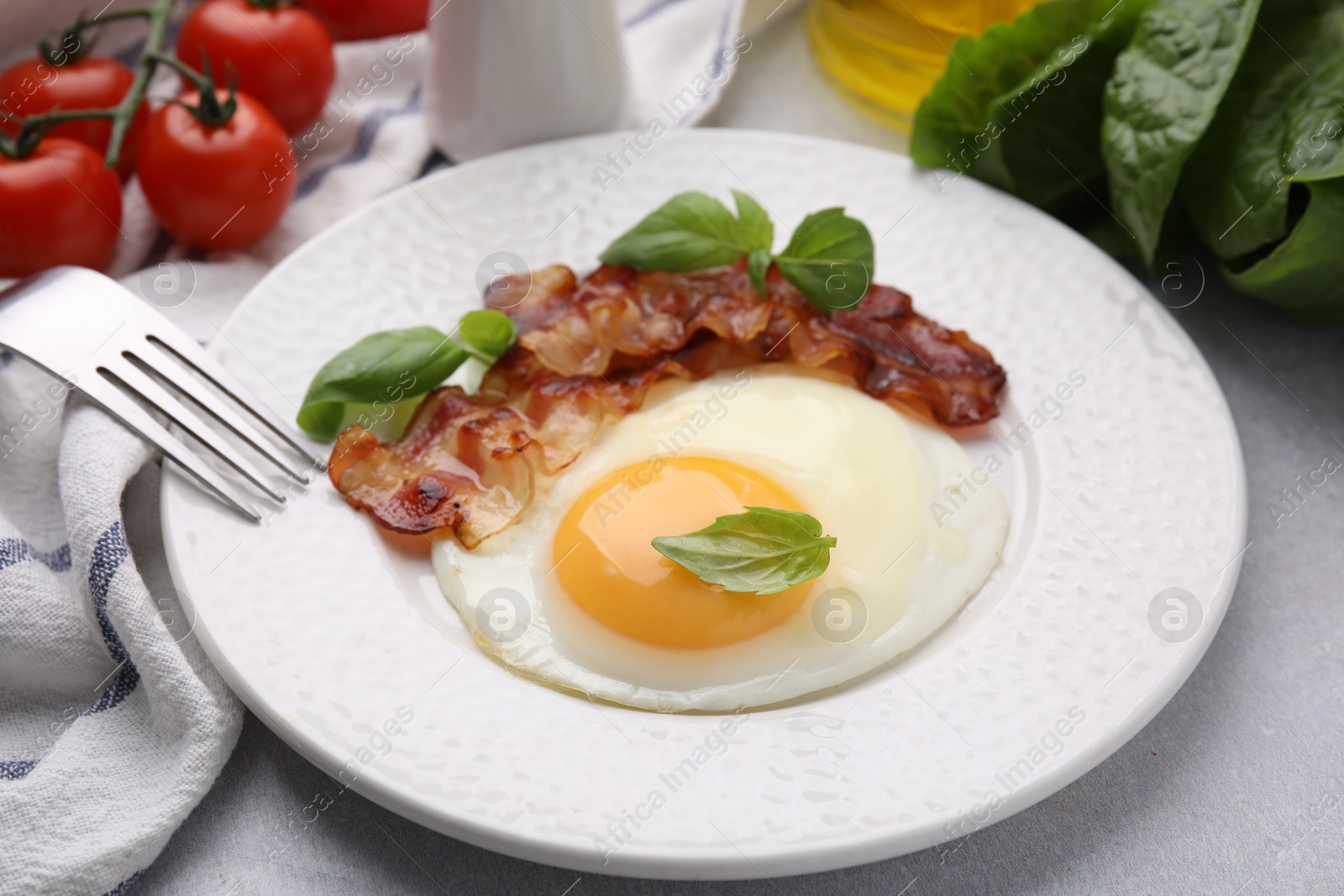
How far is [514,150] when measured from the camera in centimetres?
269

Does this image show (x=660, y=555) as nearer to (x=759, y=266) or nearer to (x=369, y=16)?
(x=759, y=266)

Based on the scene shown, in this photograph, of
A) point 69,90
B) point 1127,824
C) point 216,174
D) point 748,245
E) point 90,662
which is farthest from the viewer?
point 69,90

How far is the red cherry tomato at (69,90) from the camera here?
276 cm

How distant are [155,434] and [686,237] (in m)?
1.12

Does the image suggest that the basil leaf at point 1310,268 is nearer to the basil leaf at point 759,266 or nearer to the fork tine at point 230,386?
the basil leaf at point 759,266

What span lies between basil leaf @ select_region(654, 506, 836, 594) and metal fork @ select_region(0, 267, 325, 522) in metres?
0.79

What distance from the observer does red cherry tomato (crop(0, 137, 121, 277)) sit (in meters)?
2.47

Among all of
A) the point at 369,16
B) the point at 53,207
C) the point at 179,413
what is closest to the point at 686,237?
the point at 179,413

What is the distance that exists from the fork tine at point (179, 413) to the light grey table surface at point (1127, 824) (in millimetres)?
274

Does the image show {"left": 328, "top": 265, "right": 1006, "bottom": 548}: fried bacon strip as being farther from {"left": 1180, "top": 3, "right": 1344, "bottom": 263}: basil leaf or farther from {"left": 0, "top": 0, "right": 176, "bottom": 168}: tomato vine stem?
{"left": 0, "top": 0, "right": 176, "bottom": 168}: tomato vine stem

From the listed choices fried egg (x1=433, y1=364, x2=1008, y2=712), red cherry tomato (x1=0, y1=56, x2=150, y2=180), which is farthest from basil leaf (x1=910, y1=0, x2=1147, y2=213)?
red cherry tomato (x1=0, y1=56, x2=150, y2=180)

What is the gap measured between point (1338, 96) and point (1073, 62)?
567 millimetres

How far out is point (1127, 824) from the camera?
5.84 ft

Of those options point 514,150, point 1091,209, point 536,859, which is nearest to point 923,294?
point 1091,209
